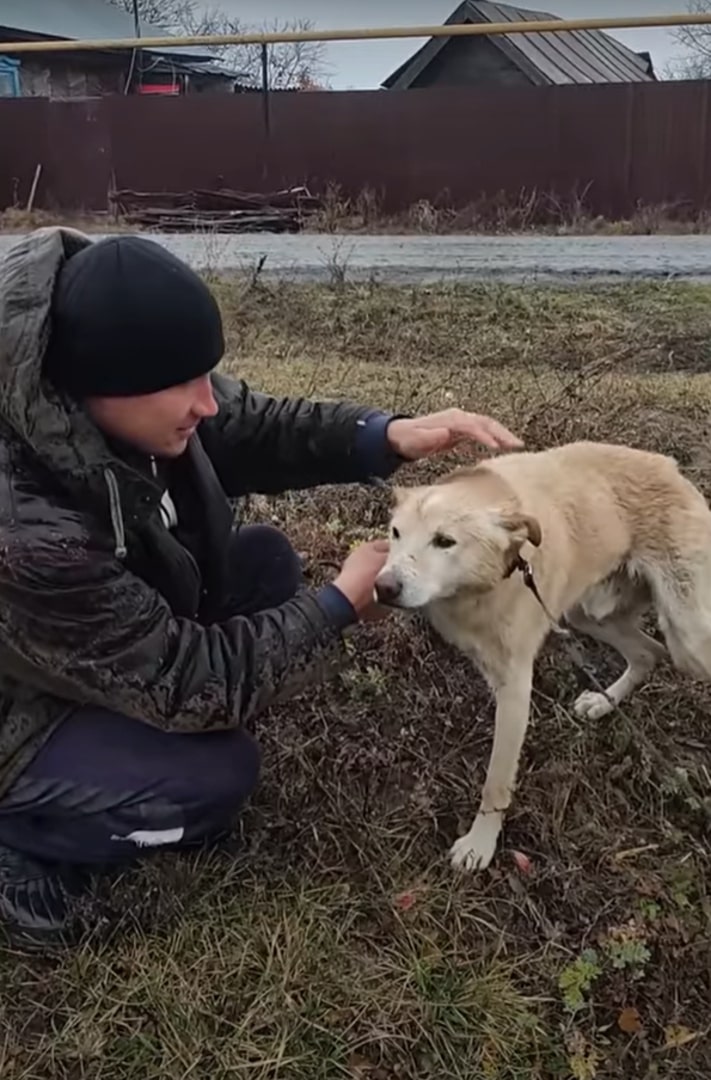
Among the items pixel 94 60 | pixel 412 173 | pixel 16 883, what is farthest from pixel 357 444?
pixel 94 60

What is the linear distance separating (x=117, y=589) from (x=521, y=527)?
922 millimetres

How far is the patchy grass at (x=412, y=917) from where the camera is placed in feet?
7.47

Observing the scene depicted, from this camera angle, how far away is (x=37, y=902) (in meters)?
2.45

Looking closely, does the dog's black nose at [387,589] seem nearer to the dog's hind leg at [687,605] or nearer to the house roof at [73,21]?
the dog's hind leg at [687,605]

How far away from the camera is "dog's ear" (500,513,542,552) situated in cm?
250

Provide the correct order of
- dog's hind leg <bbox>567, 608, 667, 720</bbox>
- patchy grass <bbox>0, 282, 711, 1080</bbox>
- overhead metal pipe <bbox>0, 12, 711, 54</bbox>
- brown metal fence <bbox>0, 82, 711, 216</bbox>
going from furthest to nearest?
brown metal fence <bbox>0, 82, 711, 216</bbox>, overhead metal pipe <bbox>0, 12, 711, 54</bbox>, dog's hind leg <bbox>567, 608, 667, 720</bbox>, patchy grass <bbox>0, 282, 711, 1080</bbox>

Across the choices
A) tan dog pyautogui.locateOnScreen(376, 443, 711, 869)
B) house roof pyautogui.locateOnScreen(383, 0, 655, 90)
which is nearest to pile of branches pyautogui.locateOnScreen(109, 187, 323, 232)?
house roof pyautogui.locateOnScreen(383, 0, 655, 90)

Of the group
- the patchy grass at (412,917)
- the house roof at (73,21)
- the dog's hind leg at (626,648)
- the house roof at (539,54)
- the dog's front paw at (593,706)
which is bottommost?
the patchy grass at (412,917)

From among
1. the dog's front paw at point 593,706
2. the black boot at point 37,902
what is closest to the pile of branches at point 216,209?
the dog's front paw at point 593,706

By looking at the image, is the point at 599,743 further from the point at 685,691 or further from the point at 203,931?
the point at 203,931

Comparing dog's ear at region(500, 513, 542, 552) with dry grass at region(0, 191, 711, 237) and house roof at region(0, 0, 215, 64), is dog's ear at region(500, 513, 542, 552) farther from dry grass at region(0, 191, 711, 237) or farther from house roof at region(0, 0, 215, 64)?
house roof at region(0, 0, 215, 64)

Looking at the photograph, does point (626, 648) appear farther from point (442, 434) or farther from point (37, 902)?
point (37, 902)

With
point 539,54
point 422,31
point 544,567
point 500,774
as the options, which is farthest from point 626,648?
point 539,54

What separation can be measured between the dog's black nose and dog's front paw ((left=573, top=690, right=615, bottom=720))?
101 cm
